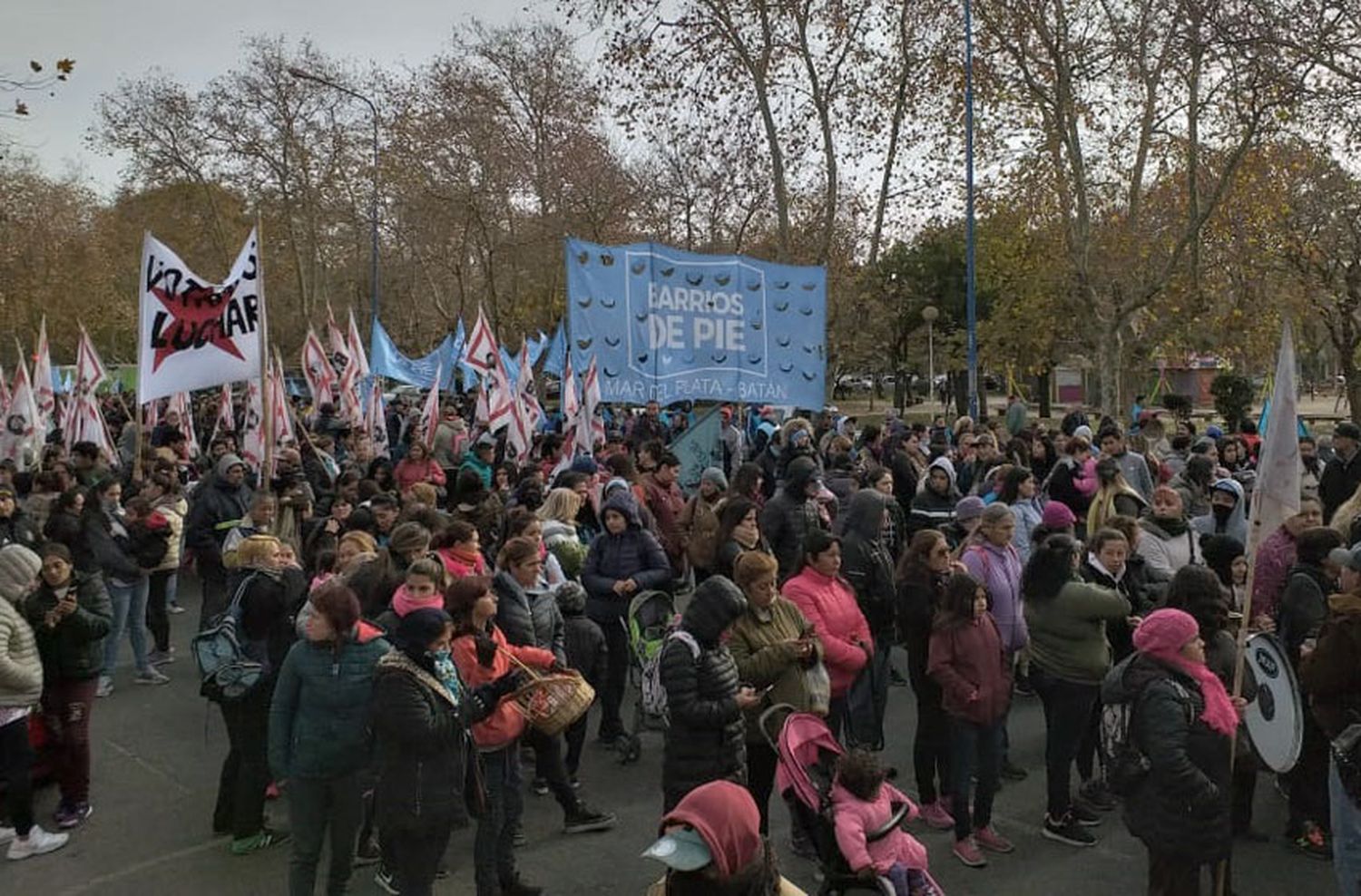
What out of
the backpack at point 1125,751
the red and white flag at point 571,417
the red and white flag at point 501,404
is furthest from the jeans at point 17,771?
the red and white flag at point 501,404

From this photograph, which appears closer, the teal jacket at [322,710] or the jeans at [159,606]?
the teal jacket at [322,710]

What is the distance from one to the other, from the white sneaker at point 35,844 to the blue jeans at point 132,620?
2.83 m

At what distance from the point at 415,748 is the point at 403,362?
19.1 m

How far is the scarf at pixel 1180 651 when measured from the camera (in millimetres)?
4094

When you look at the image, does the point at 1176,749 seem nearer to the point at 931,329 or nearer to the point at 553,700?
the point at 553,700

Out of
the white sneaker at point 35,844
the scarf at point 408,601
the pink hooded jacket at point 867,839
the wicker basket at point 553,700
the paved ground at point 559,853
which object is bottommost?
the paved ground at point 559,853

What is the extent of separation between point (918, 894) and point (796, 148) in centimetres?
2032

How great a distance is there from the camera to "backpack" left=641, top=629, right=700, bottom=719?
4371 millimetres

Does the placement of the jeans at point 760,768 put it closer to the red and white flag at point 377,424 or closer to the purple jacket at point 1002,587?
the purple jacket at point 1002,587

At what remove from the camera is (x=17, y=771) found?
5.28 m

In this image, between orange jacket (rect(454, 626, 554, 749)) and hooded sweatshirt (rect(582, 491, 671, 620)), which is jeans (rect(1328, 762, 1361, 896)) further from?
hooded sweatshirt (rect(582, 491, 671, 620))

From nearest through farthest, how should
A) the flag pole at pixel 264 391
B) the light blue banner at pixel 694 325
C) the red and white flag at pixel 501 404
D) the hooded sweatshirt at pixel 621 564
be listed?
the hooded sweatshirt at pixel 621 564
the flag pole at pixel 264 391
the light blue banner at pixel 694 325
the red and white flag at pixel 501 404

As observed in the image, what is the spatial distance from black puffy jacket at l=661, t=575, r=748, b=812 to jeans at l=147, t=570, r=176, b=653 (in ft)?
19.1

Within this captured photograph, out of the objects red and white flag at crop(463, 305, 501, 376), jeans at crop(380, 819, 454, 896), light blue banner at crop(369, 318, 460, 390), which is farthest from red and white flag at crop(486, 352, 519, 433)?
jeans at crop(380, 819, 454, 896)
